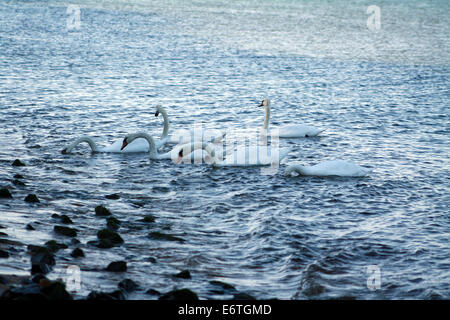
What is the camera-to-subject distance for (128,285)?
7.10 meters

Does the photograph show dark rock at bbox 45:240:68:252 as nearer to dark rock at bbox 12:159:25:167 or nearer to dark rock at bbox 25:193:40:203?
dark rock at bbox 25:193:40:203

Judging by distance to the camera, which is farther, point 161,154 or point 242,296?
point 161,154

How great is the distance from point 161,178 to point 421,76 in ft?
54.1

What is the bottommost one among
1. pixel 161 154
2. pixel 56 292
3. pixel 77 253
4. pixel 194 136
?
pixel 77 253

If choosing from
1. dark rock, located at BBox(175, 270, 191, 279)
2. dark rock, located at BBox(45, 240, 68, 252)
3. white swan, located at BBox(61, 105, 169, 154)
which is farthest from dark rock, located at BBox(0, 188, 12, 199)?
white swan, located at BBox(61, 105, 169, 154)

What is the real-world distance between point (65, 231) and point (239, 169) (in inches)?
222

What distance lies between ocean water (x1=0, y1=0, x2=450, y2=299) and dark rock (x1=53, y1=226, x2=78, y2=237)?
18 centimetres

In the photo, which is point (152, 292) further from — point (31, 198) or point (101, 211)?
point (31, 198)

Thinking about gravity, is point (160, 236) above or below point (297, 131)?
below

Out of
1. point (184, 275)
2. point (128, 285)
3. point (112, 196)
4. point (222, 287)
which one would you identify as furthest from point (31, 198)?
point (222, 287)

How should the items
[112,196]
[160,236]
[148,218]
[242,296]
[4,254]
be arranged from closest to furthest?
[242,296] < [4,254] < [160,236] < [148,218] < [112,196]

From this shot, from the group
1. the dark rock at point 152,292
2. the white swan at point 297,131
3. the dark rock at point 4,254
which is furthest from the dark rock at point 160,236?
the white swan at point 297,131

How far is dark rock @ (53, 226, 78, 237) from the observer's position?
8.68 metres
